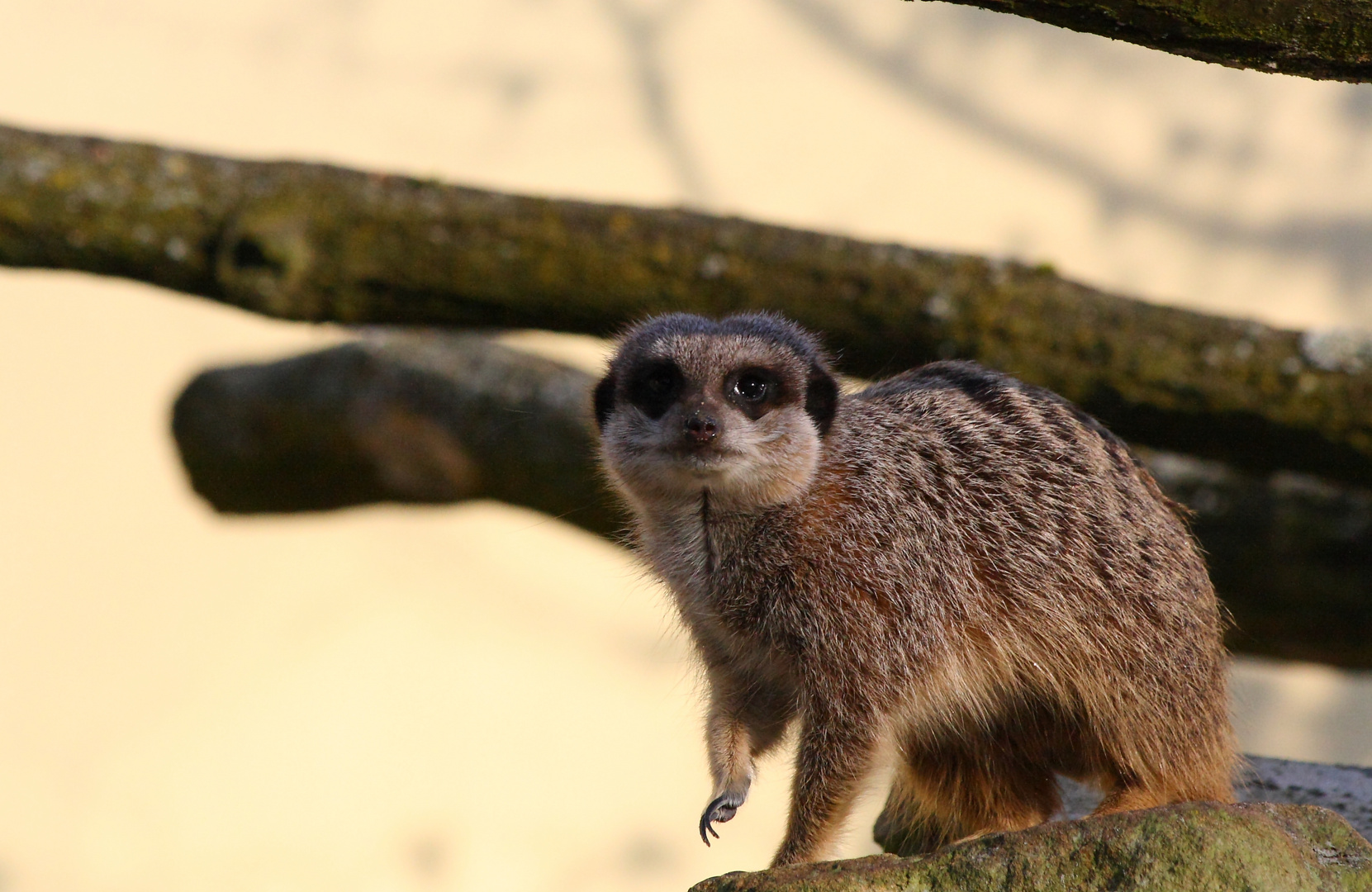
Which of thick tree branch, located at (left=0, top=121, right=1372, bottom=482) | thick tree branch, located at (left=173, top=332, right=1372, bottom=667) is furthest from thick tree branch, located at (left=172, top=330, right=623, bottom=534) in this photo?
thick tree branch, located at (left=0, top=121, right=1372, bottom=482)

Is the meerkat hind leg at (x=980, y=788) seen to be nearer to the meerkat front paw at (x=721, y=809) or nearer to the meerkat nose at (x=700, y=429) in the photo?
the meerkat front paw at (x=721, y=809)

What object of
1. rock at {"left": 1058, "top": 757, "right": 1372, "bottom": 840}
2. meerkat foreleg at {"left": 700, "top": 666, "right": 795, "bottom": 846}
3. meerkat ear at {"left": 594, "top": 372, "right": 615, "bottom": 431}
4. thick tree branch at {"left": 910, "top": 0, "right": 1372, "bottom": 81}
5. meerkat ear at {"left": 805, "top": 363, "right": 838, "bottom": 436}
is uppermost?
thick tree branch at {"left": 910, "top": 0, "right": 1372, "bottom": 81}

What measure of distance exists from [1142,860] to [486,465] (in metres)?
3.57

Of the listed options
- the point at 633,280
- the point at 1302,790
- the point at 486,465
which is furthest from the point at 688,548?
the point at 486,465

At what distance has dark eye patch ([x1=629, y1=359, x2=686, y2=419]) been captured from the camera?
98.3 inches

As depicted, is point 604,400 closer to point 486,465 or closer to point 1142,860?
point 1142,860

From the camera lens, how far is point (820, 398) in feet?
8.65

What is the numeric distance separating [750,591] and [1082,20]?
120cm

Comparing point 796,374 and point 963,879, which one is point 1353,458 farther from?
point 963,879

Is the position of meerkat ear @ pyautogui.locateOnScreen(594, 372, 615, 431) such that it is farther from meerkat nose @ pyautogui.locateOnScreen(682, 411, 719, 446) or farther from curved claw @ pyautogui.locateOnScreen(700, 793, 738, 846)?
curved claw @ pyautogui.locateOnScreen(700, 793, 738, 846)

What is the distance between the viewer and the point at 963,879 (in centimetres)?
176

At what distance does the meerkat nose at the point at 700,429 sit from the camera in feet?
7.70

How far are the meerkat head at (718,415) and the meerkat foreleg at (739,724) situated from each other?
0.39 meters

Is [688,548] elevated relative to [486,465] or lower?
elevated
